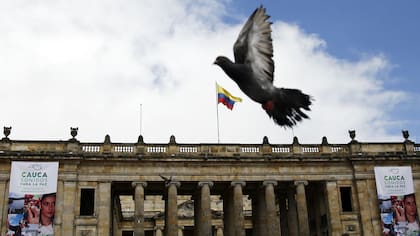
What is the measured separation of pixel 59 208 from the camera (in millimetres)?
39969

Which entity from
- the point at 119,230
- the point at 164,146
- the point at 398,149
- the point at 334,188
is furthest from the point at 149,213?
the point at 398,149

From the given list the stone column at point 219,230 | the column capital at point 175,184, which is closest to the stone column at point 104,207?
the column capital at point 175,184

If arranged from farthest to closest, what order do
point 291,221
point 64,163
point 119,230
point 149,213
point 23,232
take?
point 149,213, point 119,230, point 291,221, point 64,163, point 23,232

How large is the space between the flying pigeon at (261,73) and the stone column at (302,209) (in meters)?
36.7

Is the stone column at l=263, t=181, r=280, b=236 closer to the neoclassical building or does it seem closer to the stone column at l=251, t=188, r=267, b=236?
the neoclassical building

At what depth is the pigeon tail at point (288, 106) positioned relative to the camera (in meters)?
6.43

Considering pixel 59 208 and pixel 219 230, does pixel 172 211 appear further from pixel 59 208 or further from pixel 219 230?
pixel 219 230

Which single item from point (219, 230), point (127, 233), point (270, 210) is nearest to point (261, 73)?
point (270, 210)

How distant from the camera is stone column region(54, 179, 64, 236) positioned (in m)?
39.4

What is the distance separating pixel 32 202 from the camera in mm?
39219

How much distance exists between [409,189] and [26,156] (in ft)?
102

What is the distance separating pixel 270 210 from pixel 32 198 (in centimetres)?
1864

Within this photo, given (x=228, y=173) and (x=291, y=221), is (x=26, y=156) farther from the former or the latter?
(x=291, y=221)

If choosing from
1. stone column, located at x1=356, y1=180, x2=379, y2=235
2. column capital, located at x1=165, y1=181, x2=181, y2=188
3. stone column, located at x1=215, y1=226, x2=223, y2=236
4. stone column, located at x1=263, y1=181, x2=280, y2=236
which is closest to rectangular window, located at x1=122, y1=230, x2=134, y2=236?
stone column, located at x1=215, y1=226, x2=223, y2=236
